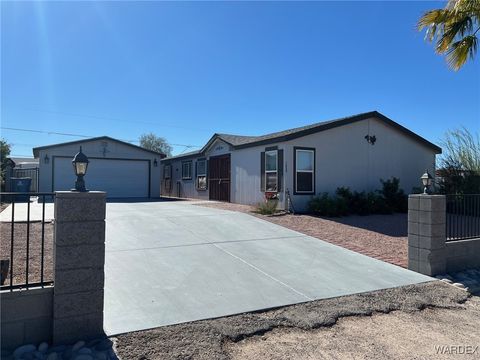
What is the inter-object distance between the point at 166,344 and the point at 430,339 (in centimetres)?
279

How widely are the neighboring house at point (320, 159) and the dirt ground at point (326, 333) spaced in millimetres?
8428

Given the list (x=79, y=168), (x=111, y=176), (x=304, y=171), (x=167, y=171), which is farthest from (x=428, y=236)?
(x=167, y=171)

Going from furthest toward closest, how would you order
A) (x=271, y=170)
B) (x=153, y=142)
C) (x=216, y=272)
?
(x=153, y=142), (x=271, y=170), (x=216, y=272)

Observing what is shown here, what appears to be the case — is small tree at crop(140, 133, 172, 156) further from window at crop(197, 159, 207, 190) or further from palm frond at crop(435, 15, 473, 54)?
palm frond at crop(435, 15, 473, 54)

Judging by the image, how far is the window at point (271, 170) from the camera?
13742 mm

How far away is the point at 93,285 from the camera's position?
3.63m

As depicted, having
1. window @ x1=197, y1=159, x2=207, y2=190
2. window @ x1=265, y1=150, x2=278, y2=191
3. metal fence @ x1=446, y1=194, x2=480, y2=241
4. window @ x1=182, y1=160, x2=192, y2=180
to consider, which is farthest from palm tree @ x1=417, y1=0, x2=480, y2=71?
window @ x1=182, y1=160, x2=192, y2=180

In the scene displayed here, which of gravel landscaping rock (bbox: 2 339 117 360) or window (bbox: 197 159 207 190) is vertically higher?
window (bbox: 197 159 207 190)

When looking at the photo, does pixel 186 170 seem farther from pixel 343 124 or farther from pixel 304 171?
pixel 343 124

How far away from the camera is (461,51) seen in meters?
8.92

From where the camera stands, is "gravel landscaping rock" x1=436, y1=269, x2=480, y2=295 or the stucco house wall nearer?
"gravel landscaping rock" x1=436, y1=269, x2=480, y2=295

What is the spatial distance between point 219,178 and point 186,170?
16.5 ft

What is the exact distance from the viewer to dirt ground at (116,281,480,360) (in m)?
3.52

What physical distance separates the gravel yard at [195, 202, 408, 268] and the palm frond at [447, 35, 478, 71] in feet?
14.5
